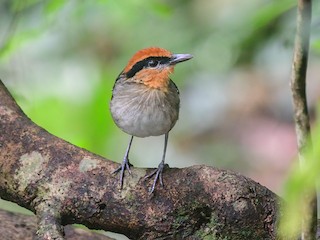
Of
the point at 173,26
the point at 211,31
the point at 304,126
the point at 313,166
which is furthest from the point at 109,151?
the point at 313,166

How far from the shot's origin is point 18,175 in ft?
8.75

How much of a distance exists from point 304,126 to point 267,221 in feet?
2.07

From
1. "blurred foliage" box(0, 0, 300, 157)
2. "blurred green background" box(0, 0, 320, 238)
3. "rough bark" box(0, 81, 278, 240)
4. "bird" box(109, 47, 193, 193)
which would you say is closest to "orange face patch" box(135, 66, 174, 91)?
"bird" box(109, 47, 193, 193)

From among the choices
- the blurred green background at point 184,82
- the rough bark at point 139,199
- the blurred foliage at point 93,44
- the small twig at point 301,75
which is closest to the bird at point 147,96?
the blurred foliage at point 93,44

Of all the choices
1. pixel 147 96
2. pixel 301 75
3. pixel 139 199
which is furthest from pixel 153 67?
pixel 301 75

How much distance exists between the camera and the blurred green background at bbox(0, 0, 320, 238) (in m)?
5.04

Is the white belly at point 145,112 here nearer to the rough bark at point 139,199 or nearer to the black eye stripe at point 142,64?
the black eye stripe at point 142,64

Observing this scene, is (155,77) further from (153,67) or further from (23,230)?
(23,230)

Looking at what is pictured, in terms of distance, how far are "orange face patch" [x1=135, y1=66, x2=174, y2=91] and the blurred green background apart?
42.8 inches

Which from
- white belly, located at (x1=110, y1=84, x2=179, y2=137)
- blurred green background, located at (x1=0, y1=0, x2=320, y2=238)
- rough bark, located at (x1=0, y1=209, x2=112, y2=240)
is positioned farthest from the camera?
blurred green background, located at (x1=0, y1=0, x2=320, y2=238)

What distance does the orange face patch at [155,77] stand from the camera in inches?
130

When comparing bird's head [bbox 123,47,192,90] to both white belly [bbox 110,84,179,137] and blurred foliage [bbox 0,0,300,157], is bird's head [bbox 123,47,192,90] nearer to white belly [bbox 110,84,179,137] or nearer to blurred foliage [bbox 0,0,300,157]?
white belly [bbox 110,84,179,137]

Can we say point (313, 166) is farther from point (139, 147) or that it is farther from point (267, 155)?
point (267, 155)

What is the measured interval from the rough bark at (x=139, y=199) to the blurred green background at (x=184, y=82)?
1827 millimetres
